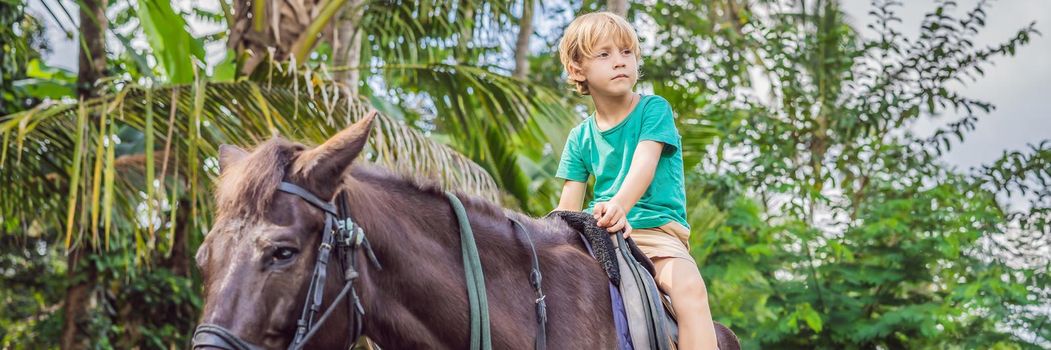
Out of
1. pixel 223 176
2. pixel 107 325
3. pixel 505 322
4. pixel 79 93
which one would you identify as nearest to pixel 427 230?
pixel 505 322

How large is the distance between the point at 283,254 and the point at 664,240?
1.25 meters

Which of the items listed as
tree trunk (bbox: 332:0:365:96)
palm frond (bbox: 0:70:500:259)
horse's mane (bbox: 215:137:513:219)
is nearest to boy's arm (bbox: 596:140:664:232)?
horse's mane (bbox: 215:137:513:219)

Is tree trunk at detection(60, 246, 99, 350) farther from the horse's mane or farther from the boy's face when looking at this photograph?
the horse's mane

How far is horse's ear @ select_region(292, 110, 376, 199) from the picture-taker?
7.77 feet

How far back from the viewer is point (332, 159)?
2398 millimetres

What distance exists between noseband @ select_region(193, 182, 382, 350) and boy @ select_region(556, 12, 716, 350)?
81 cm

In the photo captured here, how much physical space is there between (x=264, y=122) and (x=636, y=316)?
3.65 m

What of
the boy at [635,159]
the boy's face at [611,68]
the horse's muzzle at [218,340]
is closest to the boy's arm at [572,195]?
the boy at [635,159]

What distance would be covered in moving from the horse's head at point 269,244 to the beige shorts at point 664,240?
1070mm

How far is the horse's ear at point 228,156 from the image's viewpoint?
8.76 ft

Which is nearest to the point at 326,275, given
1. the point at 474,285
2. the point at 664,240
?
the point at 474,285

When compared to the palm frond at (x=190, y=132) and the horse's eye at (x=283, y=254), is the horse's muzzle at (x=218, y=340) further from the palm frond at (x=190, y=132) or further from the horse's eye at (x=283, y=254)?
the palm frond at (x=190, y=132)

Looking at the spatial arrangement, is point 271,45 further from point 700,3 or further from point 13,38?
point 700,3

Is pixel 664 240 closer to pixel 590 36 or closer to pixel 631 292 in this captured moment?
pixel 631 292
